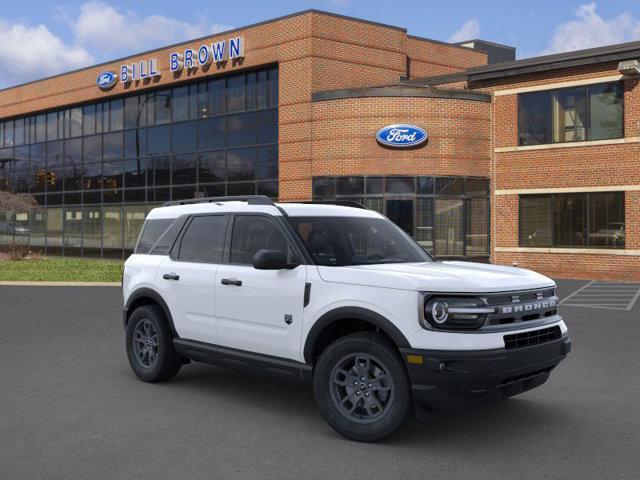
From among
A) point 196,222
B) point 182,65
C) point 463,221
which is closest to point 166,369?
point 196,222

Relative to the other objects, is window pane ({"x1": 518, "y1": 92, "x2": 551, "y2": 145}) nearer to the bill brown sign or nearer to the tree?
the bill brown sign

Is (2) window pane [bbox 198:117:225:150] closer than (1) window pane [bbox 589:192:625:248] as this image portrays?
No

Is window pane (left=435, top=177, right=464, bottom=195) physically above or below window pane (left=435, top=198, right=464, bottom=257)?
above

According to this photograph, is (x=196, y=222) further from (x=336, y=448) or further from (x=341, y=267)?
(x=336, y=448)

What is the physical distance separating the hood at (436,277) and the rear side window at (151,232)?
2631 mm

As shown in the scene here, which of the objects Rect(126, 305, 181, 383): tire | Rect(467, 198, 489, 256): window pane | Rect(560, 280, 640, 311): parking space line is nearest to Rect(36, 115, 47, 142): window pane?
Rect(467, 198, 489, 256): window pane

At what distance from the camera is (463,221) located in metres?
24.6

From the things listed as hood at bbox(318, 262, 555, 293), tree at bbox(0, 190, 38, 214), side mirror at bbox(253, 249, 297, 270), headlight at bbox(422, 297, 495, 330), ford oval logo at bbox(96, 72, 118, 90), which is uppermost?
ford oval logo at bbox(96, 72, 118, 90)

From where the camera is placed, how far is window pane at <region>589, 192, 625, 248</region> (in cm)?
2202

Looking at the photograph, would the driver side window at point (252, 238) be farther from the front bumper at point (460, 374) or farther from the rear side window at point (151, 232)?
the front bumper at point (460, 374)

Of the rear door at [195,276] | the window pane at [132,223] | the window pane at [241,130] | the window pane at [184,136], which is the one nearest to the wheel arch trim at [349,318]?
the rear door at [195,276]

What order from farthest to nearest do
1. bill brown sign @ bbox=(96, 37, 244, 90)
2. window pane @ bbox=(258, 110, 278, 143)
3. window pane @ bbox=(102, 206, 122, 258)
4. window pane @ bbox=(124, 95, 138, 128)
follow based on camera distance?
1. window pane @ bbox=(102, 206, 122, 258)
2. window pane @ bbox=(124, 95, 138, 128)
3. bill brown sign @ bbox=(96, 37, 244, 90)
4. window pane @ bbox=(258, 110, 278, 143)

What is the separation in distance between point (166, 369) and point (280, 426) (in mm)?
1961

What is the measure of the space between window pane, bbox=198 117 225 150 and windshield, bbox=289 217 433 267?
22.7 m
